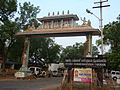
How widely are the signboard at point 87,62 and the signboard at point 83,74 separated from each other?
15.0 inches

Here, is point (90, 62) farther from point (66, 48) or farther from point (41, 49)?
point (66, 48)

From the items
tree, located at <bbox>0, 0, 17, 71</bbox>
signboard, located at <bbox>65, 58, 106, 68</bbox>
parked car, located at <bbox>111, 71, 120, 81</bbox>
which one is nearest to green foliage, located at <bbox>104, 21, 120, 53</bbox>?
parked car, located at <bbox>111, 71, 120, 81</bbox>

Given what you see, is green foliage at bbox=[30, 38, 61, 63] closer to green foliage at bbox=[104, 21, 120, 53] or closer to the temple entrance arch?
green foliage at bbox=[104, 21, 120, 53]

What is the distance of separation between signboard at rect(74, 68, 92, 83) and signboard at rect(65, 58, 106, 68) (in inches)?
15.0

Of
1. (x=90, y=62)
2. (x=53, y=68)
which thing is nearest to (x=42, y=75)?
(x=53, y=68)

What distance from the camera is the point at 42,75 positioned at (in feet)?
112

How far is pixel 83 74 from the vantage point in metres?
12.3

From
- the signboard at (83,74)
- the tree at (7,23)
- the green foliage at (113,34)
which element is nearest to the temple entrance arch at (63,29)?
the tree at (7,23)

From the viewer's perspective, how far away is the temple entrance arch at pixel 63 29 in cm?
2292

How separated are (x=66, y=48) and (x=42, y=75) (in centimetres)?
3736

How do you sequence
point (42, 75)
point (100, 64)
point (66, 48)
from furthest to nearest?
point (66, 48) → point (42, 75) → point (100, 64)

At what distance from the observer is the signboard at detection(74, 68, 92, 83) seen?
1216 centimetres

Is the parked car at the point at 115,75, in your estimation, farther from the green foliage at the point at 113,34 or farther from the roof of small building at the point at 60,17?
the roof of small building at the point at 60,17

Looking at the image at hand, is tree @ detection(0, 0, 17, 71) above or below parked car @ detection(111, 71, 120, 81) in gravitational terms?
above
